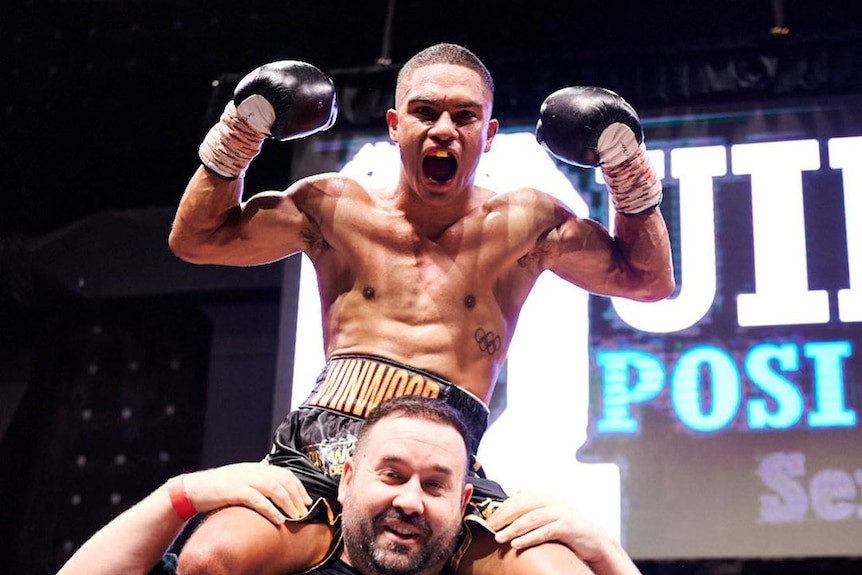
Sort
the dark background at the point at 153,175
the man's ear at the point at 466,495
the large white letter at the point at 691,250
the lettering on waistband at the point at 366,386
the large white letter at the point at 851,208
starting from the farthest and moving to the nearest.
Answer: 1. the dark background at the point at 153,175
2. the large white letter at the point at 691,250
3. the large white letter at the point at 851,208
4. the lettering on waistband at the point at 366,386
5. the man's ear at the point at 466,495

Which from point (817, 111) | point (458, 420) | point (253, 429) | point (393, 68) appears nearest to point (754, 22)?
point (817, 111)

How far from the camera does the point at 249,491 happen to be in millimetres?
1825

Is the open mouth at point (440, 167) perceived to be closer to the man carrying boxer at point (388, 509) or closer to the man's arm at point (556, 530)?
the man carrying boxer at point (388, 509)

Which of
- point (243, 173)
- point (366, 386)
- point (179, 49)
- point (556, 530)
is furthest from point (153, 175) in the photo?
point (556, 530)

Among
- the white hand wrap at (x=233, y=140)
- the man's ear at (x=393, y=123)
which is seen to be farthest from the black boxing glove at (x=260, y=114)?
the man's ear at (x=393, y=123)

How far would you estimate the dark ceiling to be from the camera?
12.9ft

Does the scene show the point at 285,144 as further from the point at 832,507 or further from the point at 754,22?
the point at 832,507

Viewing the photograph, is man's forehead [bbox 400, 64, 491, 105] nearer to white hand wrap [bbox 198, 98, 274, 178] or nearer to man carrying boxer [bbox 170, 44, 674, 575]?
man carrying boxer [bbox 170, 44, 674, 575]

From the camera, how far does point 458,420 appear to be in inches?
74.2

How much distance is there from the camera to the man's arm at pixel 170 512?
1.79 m

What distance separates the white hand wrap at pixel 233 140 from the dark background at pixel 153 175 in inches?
61.4

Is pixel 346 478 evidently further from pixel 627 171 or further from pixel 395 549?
pixel 627 171

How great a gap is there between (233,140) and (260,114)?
7 cm

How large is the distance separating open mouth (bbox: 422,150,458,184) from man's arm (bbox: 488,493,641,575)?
0.61 metres
